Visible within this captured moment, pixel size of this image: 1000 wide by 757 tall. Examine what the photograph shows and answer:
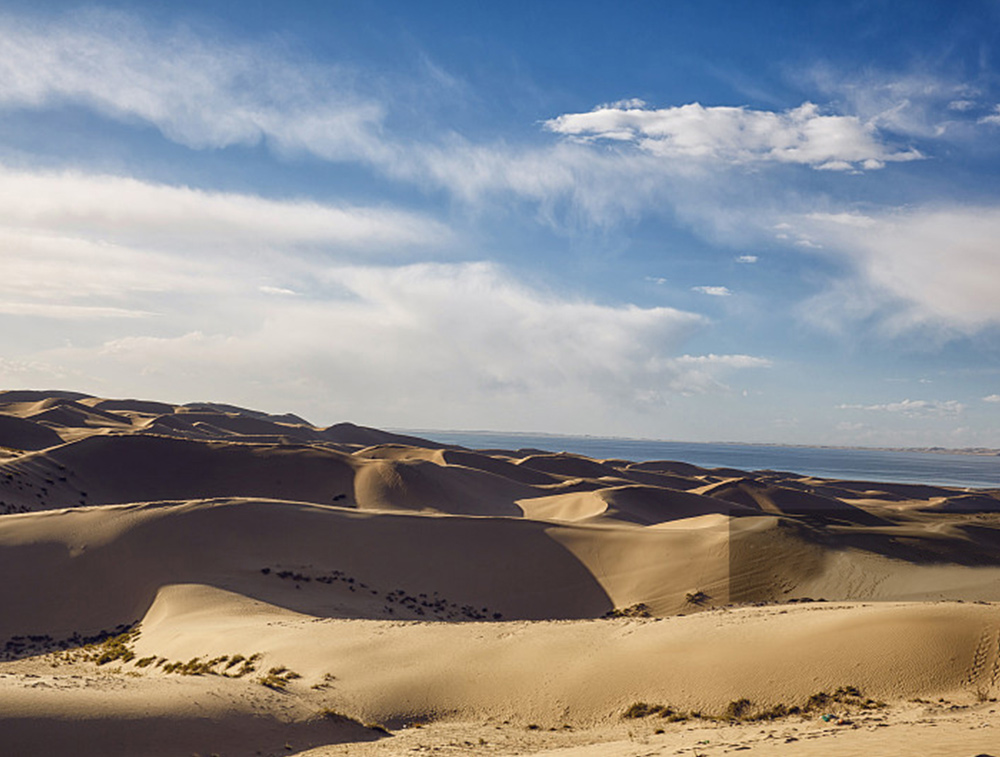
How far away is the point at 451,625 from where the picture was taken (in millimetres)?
18281

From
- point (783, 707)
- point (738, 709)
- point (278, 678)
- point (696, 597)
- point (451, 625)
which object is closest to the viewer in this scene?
point (783, 707)

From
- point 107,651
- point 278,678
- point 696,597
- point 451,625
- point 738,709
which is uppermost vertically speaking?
point 738,709

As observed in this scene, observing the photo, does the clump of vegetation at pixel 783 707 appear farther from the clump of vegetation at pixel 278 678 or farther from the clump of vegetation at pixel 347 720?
the clump of vegetation at pixel 278 678

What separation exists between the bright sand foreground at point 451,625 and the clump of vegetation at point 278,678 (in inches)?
2.7

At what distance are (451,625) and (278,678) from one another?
5.26 metres

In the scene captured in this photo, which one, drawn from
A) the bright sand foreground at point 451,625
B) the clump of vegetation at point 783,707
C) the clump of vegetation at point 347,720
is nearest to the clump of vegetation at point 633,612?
the bright sand foreground at point 451,625

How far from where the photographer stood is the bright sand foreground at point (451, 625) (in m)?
11.0

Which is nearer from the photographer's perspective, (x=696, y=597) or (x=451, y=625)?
(x=451, y=625)

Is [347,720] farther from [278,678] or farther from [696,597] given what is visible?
[696,597]

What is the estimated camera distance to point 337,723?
40.0 feet

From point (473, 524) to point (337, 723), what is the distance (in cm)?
1802

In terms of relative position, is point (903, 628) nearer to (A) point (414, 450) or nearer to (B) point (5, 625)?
(B) point (5, 625)

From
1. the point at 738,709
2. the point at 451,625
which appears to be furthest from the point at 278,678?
the point at 738,709

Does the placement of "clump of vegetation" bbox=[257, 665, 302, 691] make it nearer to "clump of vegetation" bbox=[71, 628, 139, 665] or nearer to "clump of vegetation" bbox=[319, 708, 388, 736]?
"clump of vegetation" bbox=[319, 708, 388, 736]
